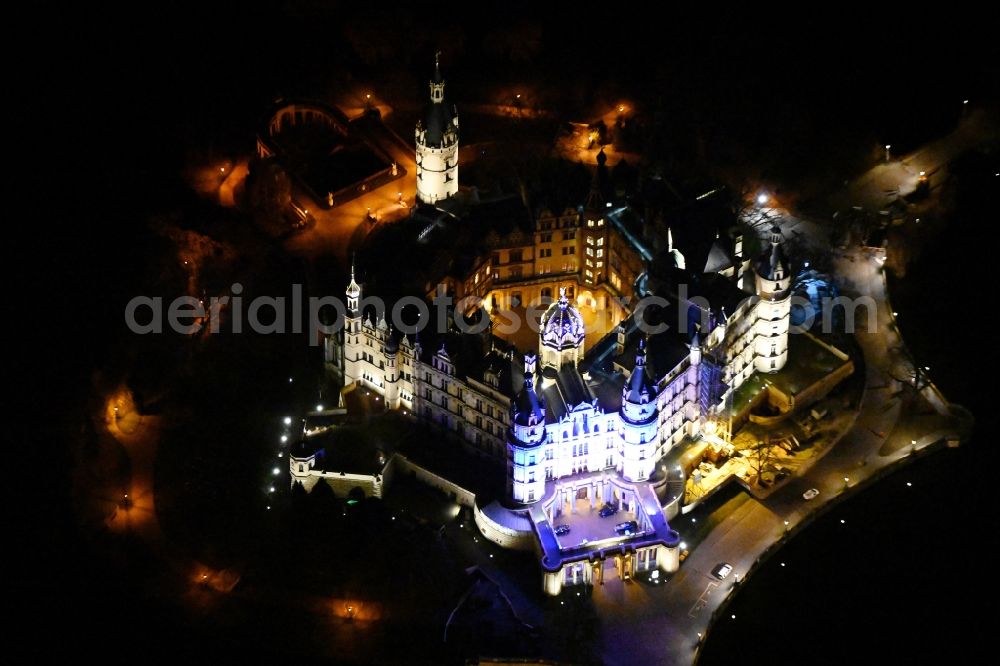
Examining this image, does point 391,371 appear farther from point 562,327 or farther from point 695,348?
point 695,348

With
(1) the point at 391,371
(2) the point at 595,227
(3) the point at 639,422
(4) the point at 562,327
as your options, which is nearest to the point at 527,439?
(3) the point at 639,422

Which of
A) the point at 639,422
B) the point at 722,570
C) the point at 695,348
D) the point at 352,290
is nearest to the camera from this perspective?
the point at 639,422

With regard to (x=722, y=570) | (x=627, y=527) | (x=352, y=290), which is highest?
(x=352, y=290)

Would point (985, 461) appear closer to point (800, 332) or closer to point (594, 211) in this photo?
point (800, 332)

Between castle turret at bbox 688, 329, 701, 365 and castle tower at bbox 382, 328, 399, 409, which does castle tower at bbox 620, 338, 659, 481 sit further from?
castle tower at bbox 382, 328, 399, 409

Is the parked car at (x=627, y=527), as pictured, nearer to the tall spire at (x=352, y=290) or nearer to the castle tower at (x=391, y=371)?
the castle tower at (x=391, y=371)

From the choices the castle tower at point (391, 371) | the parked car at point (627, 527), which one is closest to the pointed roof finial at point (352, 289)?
the castle tower at point (391, 371)

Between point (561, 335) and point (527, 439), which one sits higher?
point (561, 335)
